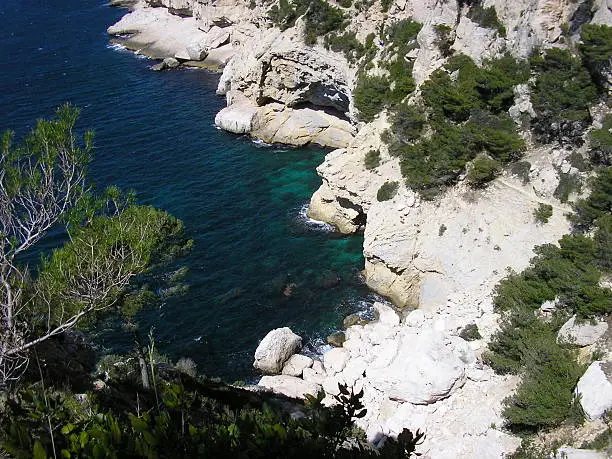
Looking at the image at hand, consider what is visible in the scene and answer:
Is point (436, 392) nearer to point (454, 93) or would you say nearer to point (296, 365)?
point (296, 365)

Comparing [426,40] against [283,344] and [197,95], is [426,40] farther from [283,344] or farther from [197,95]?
[197,95]

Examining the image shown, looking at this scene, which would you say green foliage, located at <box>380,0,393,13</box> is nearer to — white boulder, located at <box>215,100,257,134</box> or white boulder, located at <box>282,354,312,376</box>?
white boulder, located at <box>215,100,257,134</box>

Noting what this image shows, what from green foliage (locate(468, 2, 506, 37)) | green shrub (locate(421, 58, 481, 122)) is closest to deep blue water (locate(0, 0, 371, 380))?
green shrub (locate(421, 58, 481, 122))

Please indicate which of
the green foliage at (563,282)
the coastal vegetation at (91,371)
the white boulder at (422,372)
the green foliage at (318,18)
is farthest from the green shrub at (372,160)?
the green foliage at (318,18)

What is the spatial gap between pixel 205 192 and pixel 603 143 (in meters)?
28.0

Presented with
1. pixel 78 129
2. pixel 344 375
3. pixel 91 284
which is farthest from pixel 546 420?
pixel 78 129

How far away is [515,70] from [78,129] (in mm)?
41332

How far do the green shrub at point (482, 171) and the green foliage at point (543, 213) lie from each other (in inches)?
125

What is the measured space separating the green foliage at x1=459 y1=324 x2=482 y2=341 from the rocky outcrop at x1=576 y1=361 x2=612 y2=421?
20.0 ft

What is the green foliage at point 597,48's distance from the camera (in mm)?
27266

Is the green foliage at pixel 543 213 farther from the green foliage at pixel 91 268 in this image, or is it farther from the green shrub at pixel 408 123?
the green foliage at pixel 91 268

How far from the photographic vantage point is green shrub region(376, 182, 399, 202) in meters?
34.1

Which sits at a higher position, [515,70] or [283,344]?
[515,70]

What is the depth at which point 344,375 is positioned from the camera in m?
27.9
